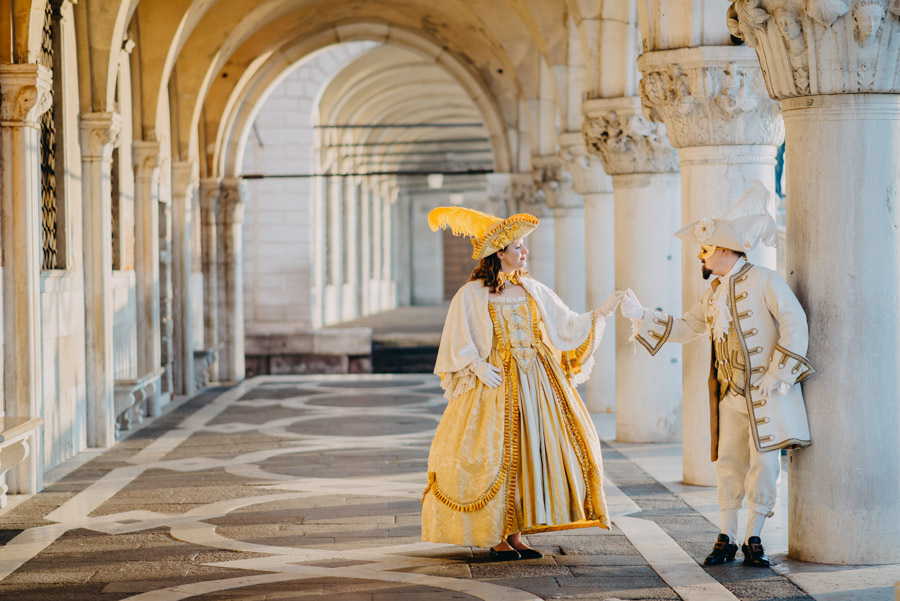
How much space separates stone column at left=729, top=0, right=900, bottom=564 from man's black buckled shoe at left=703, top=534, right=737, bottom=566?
0.32m

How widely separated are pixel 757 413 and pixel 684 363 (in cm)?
285

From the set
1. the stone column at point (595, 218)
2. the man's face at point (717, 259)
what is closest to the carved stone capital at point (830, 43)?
the man's face at point (717, 259)

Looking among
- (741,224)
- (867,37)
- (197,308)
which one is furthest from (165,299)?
(867,37)

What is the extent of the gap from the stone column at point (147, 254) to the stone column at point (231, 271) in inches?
194

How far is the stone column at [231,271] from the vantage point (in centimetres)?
1914

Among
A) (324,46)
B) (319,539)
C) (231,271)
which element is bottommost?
(319,539)

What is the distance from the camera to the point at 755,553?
5.88 m

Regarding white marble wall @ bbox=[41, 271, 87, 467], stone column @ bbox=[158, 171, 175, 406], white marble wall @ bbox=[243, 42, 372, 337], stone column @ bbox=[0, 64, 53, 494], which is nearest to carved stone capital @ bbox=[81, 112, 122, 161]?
white marble wall @ bbox=[41, 271, 87, 467]

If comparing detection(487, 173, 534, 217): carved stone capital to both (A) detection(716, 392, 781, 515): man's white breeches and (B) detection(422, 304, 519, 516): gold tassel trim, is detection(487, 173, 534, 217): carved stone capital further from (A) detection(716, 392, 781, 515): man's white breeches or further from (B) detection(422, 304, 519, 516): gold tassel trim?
(A) detection(716, 392, 781, 515): man's white breeches

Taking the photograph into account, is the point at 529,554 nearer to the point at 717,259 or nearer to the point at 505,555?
the point at 505,555

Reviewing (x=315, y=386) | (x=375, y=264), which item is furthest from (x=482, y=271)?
(x=375, y=264)

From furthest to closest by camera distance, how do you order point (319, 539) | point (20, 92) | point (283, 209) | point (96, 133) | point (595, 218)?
point (283, 209) < point (595, 218) < point (96, 133) < point (20, 92) < point (319, 539)

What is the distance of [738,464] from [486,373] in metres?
Answer: 1.23

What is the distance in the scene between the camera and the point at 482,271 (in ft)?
20.7
